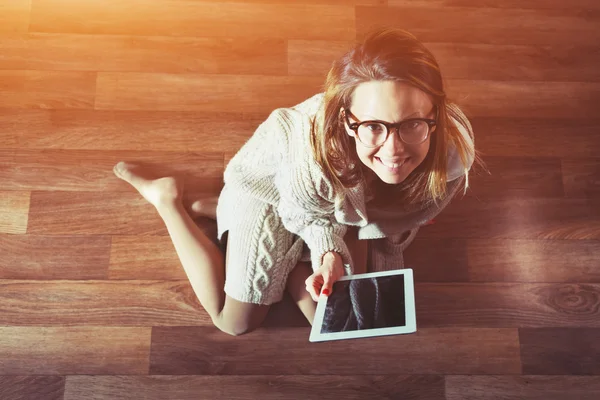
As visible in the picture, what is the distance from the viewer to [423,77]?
849mm

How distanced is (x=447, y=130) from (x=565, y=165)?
0.78 meters

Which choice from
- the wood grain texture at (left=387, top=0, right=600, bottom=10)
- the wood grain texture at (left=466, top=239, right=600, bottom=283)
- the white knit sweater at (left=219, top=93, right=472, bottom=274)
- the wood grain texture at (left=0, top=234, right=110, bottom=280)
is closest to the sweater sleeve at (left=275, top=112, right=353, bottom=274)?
the white knit sweater at (left=219, top=93, right=472, bottom=274)

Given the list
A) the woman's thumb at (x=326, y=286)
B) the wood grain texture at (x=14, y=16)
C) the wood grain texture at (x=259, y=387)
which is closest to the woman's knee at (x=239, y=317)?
the wood grain texture at (x=259, y=387)

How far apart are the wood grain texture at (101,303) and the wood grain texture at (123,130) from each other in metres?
0.38

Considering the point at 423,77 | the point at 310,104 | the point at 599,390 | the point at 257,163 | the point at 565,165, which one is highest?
the point at 423,77

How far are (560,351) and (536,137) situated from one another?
0.60 m

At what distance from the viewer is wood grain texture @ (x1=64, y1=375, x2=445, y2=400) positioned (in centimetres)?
132

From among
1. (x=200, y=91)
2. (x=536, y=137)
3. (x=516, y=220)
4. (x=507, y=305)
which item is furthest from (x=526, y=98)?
(x=200, y=91)

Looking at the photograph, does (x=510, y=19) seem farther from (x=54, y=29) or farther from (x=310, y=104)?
(x=54, y=29)

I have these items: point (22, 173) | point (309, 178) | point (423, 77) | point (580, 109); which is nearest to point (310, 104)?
point (309, 178)

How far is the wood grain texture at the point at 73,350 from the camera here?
1.33 meters

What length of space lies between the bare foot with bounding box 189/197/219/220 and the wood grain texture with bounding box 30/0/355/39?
52 cm

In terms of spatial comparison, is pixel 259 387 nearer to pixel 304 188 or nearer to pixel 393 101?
pixel 304 188

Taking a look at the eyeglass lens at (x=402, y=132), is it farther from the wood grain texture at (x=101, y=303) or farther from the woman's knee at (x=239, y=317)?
the wood grain texture at (x=101, y=303)
